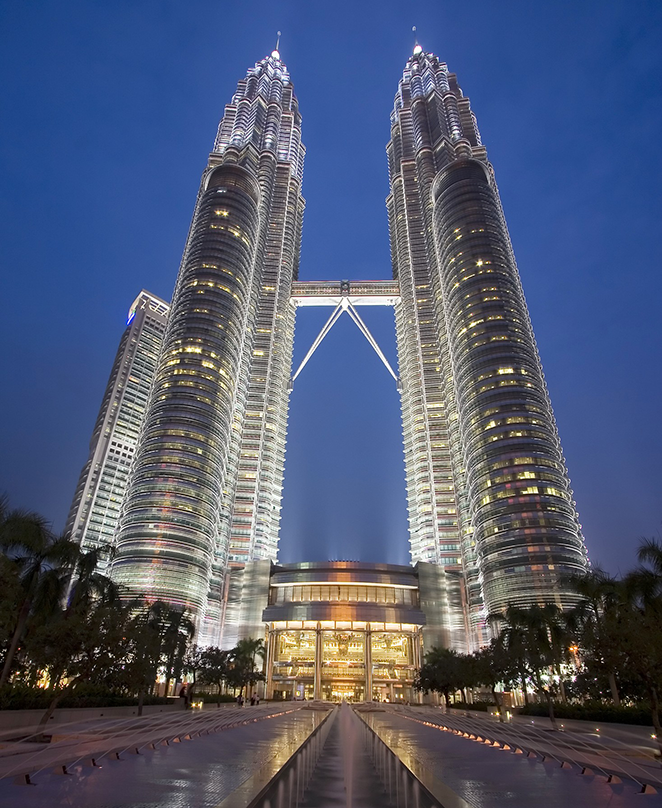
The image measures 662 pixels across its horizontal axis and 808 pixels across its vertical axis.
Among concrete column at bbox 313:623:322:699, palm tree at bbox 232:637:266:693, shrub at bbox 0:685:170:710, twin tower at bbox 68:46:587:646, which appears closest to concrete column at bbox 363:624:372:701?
concrete column at bbox 313:623:322:699

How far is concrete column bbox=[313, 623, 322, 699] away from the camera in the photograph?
127 m

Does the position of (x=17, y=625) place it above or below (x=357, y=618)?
below

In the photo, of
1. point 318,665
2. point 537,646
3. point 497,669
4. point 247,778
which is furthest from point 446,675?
point 247,778

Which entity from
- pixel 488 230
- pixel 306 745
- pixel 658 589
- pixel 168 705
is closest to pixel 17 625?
pixel 168 705

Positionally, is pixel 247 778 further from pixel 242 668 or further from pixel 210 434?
pixel 210 434

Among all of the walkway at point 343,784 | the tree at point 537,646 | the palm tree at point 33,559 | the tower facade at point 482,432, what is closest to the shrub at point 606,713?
the tree at point 537,646

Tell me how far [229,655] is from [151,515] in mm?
45337

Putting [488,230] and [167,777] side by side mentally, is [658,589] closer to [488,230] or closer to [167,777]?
[167,777]

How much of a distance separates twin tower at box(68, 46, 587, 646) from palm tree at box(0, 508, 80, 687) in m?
80.9

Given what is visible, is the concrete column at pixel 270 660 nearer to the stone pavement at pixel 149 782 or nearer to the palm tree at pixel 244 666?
the palm tree at pixel 244 666

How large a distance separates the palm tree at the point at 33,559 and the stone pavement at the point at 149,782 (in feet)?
84.8

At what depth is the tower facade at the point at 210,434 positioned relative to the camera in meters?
127

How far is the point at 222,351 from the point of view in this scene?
157375mm

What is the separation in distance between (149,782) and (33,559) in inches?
1419
